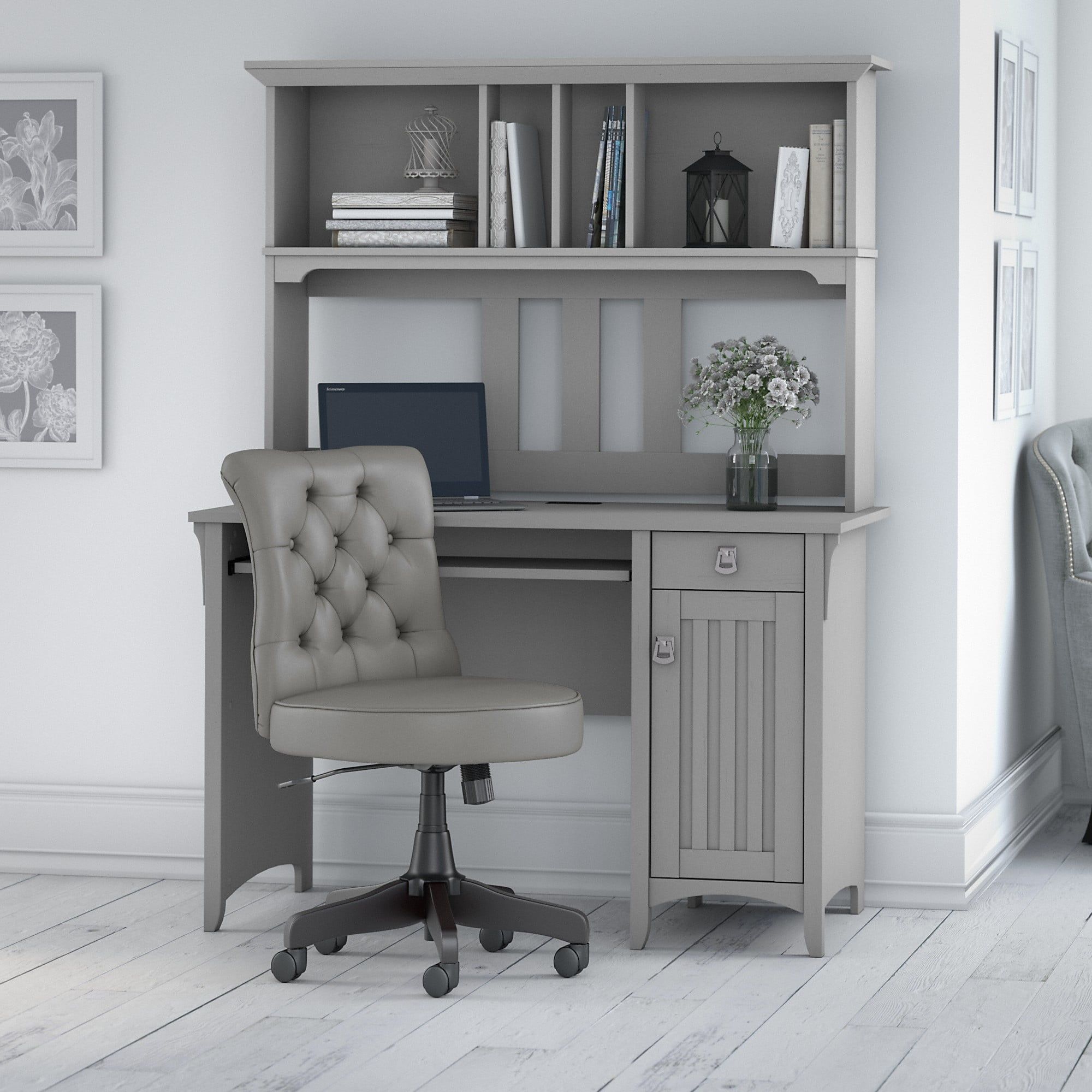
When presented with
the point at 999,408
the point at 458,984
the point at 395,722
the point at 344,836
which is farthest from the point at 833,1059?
the point at 999,408

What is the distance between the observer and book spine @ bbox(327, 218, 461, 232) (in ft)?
11.0

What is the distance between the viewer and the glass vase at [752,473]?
3.29 meters

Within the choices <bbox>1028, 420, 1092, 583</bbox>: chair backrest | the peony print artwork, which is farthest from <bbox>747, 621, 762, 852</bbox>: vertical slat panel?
the peony print artwork

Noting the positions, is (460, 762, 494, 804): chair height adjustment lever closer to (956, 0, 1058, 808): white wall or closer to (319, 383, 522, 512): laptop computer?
(319, 383, 522, 512): laptop computer

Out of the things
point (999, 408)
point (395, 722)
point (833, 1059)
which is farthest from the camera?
point (999, 408)

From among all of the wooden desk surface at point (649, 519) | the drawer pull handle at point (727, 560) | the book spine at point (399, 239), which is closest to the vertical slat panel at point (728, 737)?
the drawer pull handle at point (727, 560)

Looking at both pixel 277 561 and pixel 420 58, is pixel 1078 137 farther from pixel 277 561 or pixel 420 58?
pixel 277 561

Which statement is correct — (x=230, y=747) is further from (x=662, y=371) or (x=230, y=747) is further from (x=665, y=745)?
(x=662, y=371)

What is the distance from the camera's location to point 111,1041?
262 centimetres

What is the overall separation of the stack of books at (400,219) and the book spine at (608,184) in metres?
0.30

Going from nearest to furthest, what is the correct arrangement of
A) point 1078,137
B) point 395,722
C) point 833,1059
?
point 833,1059, point 395,722, point 1078,137

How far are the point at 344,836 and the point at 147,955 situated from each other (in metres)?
0.67

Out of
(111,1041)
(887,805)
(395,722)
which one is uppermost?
(395,722)

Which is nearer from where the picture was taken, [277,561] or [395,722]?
[395,722]
